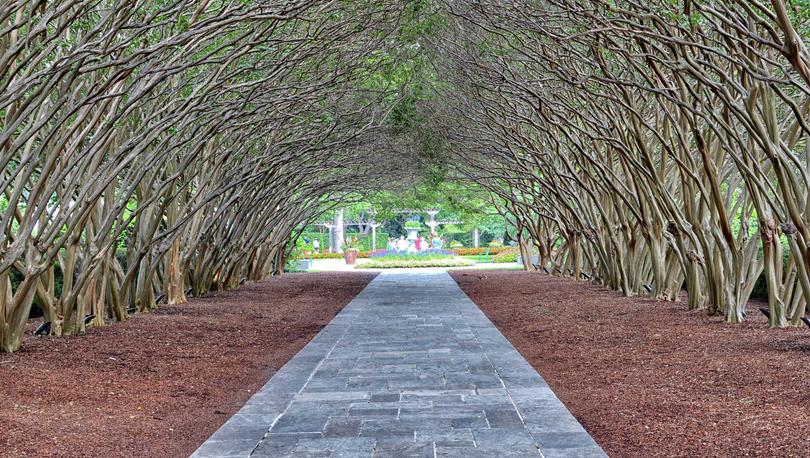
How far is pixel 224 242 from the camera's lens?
21781 mm

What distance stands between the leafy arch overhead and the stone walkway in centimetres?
331

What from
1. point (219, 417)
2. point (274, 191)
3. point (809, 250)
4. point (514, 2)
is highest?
point (514, 2)

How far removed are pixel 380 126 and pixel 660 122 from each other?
7555mm

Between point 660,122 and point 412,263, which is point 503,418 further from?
point 412,263

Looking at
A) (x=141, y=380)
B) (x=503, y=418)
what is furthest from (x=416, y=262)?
(x=503, y=418)

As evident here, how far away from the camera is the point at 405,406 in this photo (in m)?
7.45

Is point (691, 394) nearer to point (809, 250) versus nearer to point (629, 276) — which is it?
point (809, 250)

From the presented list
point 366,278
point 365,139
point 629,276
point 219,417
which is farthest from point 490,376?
point 366,278

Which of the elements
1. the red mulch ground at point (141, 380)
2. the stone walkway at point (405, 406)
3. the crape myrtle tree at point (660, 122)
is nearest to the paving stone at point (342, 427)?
the stone walkway at point (405, 406)

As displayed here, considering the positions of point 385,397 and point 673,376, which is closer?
point 385,397

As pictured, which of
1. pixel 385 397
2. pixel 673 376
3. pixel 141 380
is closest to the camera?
pixel 385 397

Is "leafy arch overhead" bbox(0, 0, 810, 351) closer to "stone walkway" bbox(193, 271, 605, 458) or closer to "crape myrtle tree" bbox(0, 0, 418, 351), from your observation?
"crape myrtle tree" bbox(0, 0, 418, 351)

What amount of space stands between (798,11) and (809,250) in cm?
250

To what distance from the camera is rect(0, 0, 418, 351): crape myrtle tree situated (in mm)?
9320
